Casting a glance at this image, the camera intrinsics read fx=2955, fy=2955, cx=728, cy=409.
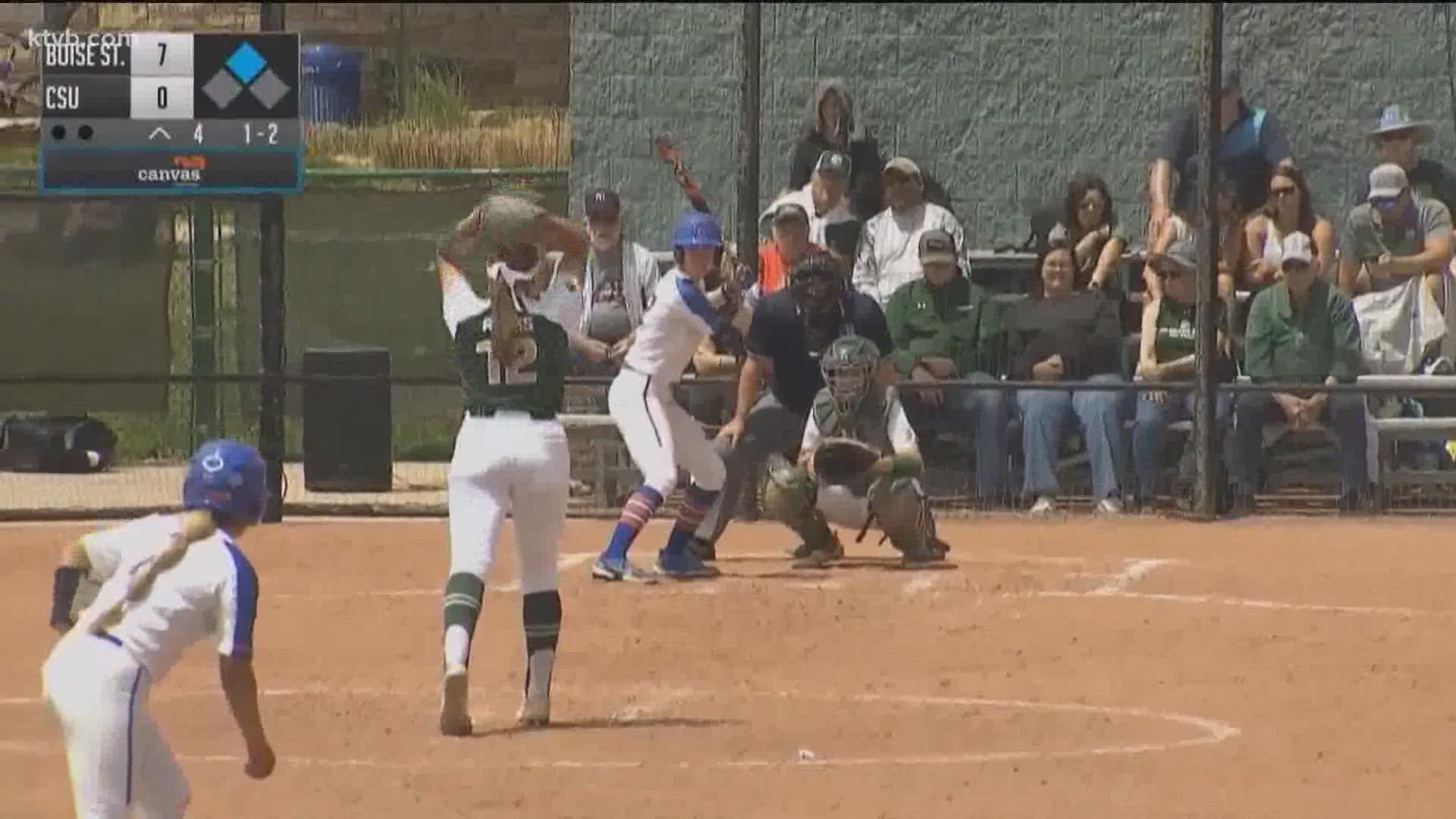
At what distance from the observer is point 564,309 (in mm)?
10617

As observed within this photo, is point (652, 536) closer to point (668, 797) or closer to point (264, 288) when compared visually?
point (264, 288)

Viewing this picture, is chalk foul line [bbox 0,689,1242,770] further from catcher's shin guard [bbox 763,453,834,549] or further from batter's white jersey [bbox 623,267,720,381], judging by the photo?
catcher's shin guard [bbox 763,453,834,549]

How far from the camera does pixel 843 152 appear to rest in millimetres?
17516

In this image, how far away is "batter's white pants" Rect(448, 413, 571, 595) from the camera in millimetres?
9656

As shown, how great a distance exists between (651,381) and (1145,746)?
14.9 feet

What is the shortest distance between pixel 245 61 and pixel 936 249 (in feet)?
12.8

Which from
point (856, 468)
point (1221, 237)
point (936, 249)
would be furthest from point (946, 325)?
point (856, 468)

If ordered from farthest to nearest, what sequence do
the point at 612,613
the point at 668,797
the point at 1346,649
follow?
1. the point at 612,613
2. the point at 1346,649
3. the point at 668,797

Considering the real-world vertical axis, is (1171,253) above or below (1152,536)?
above

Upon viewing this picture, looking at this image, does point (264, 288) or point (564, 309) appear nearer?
point (564, 309)

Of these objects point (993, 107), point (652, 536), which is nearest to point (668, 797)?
point (652, 536)

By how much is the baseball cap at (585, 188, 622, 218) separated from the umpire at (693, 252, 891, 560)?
1.77 metres

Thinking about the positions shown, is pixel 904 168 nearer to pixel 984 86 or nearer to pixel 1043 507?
pixel 1043 507

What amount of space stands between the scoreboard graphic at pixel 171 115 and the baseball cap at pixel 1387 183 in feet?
20.0
